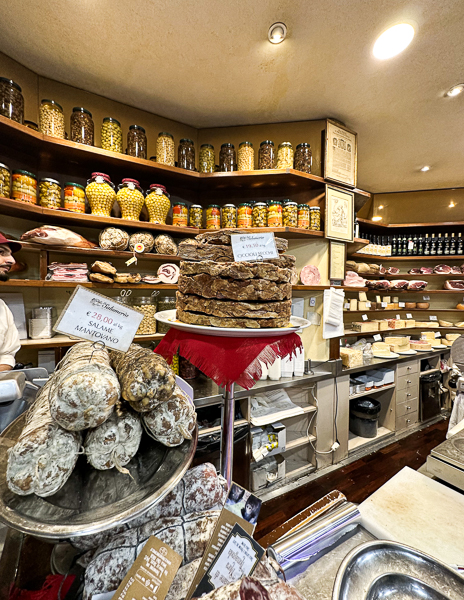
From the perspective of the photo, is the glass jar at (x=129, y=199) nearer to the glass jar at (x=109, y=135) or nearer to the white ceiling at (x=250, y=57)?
the glass jar at (x=109, y=135)

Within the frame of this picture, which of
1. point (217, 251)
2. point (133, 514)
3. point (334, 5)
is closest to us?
point (133, 514)

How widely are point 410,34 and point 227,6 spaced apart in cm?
119

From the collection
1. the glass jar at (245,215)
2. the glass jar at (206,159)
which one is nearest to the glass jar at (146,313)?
the glass jar at (245,215)

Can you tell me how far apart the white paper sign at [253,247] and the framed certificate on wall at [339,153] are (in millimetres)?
2004

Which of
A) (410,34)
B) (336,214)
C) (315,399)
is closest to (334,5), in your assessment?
(410,34)

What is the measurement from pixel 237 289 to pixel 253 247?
0.15 metres

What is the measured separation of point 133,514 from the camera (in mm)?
360

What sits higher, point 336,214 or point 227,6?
point 227,6

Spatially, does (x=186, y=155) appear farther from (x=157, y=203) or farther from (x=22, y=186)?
(x=22, y=186)

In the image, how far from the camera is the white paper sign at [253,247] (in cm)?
90

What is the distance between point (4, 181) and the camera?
65.1 inches

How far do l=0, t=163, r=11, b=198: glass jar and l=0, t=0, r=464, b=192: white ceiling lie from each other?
851 millimetres

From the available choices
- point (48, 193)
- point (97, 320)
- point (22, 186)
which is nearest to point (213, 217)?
point (48, 193)

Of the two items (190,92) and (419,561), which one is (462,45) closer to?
(190,92)
